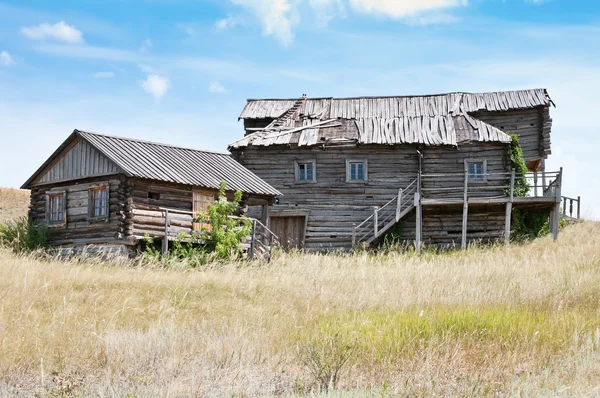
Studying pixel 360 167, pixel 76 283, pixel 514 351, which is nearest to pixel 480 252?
pixel 360 167

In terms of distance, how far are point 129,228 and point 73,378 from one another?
14.5 m

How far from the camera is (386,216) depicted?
3014 cm

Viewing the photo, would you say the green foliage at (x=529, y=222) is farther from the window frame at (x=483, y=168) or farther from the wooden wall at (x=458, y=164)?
the window frame at (x=483, y=168)

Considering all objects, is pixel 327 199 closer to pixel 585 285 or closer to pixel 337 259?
pixel 337 259

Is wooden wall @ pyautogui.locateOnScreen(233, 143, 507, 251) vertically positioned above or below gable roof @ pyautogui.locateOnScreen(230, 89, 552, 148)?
below

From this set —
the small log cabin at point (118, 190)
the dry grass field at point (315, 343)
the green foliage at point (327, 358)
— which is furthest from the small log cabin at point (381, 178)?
the green foliage at point (327, 358)

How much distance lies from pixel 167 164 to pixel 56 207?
419 centimetres

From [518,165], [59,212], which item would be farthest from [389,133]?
[59,212]

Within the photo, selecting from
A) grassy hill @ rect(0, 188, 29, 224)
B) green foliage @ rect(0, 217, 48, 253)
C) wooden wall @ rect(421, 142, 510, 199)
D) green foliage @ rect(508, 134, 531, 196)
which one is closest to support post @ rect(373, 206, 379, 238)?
wooden wall @ rect(421, 142, 510, 199)

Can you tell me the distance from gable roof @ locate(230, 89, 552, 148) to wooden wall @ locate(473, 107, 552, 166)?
484mm

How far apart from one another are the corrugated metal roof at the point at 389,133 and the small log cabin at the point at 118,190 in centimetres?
560

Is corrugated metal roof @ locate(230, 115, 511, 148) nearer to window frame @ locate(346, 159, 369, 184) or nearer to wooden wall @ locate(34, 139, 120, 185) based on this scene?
window frame @ locate(346, 159, 369, 184)

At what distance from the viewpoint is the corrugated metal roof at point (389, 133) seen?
30031 mm

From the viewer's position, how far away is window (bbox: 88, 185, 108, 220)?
2250 cm
